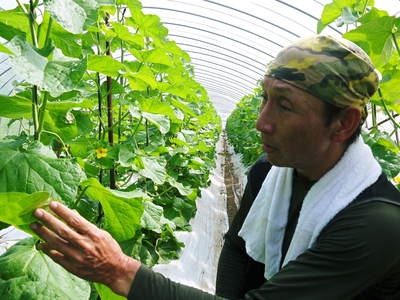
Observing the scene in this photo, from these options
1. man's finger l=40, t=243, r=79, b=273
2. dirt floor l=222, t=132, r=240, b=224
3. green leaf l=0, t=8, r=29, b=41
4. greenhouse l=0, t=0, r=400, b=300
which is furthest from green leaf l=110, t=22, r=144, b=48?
dirt floor l=222, t=132, r=240, b=224

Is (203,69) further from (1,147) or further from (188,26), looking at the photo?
(1,147)

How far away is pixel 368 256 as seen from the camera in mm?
1141

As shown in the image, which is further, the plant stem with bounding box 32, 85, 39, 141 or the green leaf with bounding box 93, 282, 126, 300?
the green leaf with bounding box 93, 282, 126, 300

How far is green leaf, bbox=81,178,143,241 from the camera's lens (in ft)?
3.50

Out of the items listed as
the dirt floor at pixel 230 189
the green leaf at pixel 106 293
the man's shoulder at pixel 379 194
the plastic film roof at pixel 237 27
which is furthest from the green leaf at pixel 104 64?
the plastic film roof at pixel 237 27

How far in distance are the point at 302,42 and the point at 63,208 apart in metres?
0.98

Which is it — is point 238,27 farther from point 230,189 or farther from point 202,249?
point 202,249

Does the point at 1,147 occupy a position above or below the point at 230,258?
above

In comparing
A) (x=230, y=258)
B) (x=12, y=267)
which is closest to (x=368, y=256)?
(x=230, y=258)

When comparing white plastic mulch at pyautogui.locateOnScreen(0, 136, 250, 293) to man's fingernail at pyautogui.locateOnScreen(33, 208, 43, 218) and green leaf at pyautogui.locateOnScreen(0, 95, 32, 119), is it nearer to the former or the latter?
green leaf at pyautogui.locateOnScreen(0, 95, 32, 119)

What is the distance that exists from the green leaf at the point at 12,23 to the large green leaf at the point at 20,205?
1.69 feet

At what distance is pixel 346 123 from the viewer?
1289 mm

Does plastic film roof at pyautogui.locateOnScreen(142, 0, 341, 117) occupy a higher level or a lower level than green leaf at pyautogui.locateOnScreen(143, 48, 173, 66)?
higher

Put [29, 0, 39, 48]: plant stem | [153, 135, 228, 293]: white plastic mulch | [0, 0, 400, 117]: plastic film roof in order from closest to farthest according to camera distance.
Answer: [29, 0, 39, 48]: plant stem < [153, 135, 228, 293]: white plastic mulch < [0, 0, 400, 117]: plastic film roof
